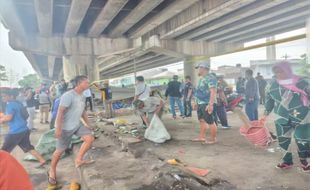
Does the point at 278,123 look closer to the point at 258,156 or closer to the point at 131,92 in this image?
the point at 258,156

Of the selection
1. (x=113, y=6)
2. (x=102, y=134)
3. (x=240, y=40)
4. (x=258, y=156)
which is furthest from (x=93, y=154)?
(x=240, y=40)

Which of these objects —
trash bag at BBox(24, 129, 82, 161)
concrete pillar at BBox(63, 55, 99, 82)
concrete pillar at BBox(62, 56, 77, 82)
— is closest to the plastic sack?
trash bag at BBox(24, 129, 82, 161)

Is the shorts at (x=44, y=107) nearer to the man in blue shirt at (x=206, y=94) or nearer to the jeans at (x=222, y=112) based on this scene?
the jeans at (x=222, y=112)

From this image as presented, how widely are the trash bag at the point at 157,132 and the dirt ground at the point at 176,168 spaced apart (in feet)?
0.46

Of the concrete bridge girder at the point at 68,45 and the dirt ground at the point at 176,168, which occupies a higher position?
the concrete bridge girder at the point at 68,45

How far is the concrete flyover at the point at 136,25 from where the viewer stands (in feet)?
43.7

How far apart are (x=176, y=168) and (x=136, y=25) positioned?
562 inches

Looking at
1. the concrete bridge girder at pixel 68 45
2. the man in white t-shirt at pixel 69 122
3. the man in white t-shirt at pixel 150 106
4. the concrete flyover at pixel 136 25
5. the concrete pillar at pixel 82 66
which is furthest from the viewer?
the concrete pillar at pixel 82 66

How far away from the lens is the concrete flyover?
1332 centimetres

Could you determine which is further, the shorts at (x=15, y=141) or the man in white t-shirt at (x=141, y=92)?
the man in white t-shirt at (x=141, y=92)

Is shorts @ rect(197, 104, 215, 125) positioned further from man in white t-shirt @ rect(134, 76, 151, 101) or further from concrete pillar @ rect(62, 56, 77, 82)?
concrete pillar @ rect(62, 56, 77, 82)

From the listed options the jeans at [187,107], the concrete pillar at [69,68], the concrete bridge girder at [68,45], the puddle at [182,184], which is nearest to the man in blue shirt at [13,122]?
the puddle at [182,184]

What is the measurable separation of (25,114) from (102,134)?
9.76ft

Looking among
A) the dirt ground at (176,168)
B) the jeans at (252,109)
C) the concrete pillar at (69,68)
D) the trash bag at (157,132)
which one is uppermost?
the concrete pillar at (69,68)
